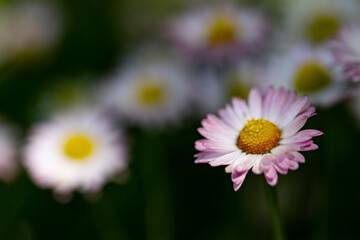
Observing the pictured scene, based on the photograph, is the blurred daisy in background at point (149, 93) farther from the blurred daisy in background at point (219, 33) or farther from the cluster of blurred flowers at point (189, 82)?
the blurred daisy in background at point (219, 33)

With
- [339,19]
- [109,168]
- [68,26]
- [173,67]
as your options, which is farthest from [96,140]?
[68,26]

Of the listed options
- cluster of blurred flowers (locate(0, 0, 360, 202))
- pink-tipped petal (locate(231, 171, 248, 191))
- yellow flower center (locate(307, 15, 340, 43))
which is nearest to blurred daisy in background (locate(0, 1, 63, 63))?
cluster of blurred flowers (locate(0, 0, 360, 202))

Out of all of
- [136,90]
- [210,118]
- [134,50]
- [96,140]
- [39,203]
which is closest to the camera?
[210,118]

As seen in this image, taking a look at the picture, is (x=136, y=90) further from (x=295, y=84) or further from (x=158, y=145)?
(x=295, y=84)

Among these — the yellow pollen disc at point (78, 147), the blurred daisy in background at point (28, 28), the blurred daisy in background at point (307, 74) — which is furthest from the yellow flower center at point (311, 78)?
the blurred daisy in background at point (28, 28)

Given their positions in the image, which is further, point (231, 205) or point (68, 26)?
point (68, 26)

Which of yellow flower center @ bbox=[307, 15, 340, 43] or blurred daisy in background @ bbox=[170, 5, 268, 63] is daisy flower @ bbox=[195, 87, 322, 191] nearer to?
blurred daisy in background @ bbox=[170, 5, 268, 63]
